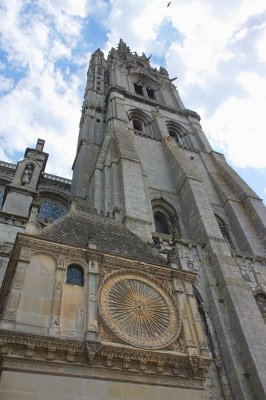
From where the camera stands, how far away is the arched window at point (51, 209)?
71.4 ft

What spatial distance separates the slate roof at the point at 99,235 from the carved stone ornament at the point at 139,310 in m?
0.79

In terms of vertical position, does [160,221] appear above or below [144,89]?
below

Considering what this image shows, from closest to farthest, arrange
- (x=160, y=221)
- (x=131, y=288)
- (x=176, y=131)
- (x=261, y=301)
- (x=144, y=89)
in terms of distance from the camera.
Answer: (x=131, y=288) → (x=261, y=301) → (x=160, y=221) → (x=176, y=131) → (x=144, y=89)

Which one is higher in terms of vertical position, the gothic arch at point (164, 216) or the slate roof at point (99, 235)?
the gothic arch at point (164, 216)

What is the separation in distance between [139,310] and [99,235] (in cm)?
306

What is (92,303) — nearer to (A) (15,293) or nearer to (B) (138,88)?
(A) (15,293)

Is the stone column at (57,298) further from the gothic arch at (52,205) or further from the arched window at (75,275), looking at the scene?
the gothic arch at (52,205)

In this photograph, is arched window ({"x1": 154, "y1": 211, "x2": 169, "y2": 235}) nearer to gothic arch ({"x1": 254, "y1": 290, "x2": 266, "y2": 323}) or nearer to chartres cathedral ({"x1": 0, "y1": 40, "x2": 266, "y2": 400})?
chartres cathedral ({"x1": 0, "y1": 40, "x2": 266, "y2": 400})

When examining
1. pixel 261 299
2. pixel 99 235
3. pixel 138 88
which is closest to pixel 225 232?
pixel 261 299

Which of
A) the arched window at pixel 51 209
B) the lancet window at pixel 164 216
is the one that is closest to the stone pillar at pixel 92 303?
the lancet window at pixel 164 216

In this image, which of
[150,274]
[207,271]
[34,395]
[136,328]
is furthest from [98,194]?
[34,395]

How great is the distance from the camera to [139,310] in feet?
27.8

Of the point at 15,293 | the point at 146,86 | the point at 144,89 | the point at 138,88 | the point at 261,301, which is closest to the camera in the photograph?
the point at 15,293

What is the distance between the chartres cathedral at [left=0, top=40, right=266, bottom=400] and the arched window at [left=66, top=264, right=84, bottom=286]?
1.2 inches
